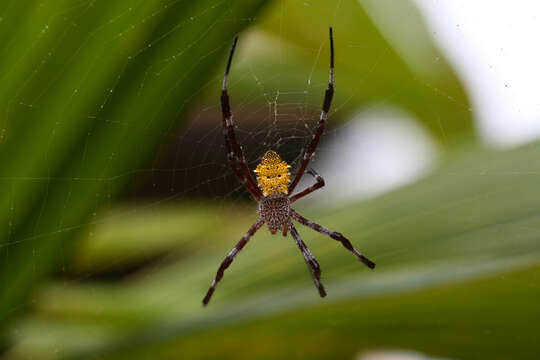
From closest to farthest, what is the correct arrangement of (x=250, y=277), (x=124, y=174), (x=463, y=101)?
(x=124, y=174) → (x=250, y=277) → (x=463, y=101)

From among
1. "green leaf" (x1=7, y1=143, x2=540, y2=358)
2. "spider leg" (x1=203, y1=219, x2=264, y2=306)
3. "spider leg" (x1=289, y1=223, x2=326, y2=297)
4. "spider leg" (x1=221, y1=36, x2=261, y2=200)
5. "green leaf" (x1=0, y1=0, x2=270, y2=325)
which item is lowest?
"spider leg" (x1=203, y1=219, x2=264, y2=306)

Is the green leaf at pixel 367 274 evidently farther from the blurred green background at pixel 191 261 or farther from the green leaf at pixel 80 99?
the green leaf at pixel 80 99

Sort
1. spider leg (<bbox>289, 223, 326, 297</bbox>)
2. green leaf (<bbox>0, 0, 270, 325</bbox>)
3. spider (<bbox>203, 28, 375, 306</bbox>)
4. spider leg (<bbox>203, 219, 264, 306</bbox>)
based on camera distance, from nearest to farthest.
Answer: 1. green leaf (<bbox>0, 0, 270, 325</bbox>)
2. spider leg (<bbox>289, 223, 326, 297</bbox>)
3. spider leg (<bbox>203, 219, 264, 306</bbox>)
4. spider (<bbox>203, 28, 375, 306</bbox>)

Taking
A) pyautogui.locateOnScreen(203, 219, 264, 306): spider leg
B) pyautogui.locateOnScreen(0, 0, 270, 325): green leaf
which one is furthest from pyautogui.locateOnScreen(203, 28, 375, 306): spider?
pyautogui.locateOnScreen(0, 0, 270, 325): green leaf

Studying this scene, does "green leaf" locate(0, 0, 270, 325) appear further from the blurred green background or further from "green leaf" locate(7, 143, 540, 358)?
"green leaf" locate(7, 143, 540, 358)

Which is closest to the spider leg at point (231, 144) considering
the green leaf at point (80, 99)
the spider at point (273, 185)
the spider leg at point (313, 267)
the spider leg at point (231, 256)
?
the spider at point (273, 185)

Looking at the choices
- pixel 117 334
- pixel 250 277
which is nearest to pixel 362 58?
pixel 250 277

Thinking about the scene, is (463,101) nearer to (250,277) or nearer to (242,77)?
(242,77)
